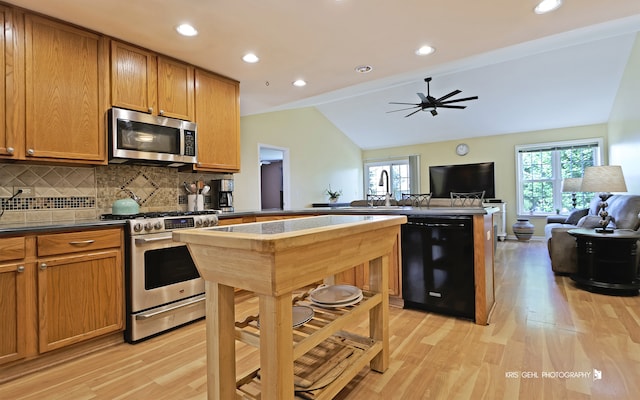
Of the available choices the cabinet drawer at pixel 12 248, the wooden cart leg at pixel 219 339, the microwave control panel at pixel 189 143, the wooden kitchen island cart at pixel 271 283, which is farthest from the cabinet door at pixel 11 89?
the wooden cart leg at pixel 219 339

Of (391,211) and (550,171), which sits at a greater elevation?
(550,171)

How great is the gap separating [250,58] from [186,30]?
0.62m

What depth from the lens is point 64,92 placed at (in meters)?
2.28

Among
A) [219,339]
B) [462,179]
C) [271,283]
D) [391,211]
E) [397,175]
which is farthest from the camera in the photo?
[397,175]

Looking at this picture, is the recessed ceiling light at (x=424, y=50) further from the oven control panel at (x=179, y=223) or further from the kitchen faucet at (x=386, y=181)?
the oven control panel at (x=179, y=223)

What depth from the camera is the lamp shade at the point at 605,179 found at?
10.3 feet

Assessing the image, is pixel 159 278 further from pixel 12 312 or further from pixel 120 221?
pixel 12 312

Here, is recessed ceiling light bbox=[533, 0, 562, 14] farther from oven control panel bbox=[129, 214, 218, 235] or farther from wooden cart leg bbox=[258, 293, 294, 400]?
oven control panel bbox=[129, 214, 218, 235]

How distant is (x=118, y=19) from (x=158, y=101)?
69 cm

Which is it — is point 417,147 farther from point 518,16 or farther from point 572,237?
point 518,16

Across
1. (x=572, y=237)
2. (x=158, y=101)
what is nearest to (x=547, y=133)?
(x=572, y=237)

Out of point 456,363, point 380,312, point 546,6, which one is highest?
point 546,6

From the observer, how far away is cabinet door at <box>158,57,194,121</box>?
9.19 ft

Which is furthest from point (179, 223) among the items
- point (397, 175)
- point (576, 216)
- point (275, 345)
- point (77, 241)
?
point (397, 175)
